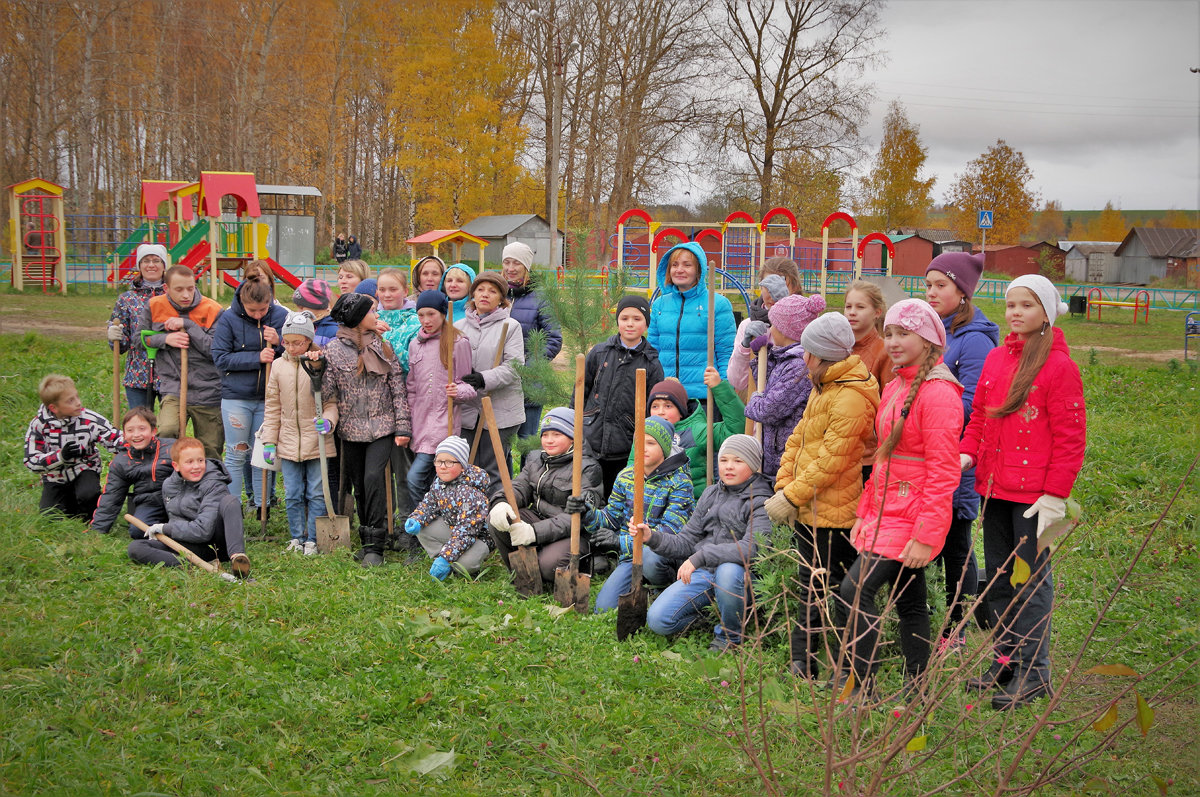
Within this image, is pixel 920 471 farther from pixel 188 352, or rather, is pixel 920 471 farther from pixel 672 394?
pixel 188 352

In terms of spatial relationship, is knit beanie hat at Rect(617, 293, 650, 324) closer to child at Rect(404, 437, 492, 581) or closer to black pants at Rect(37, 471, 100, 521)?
child at Rect(404, 437, 492, 581)

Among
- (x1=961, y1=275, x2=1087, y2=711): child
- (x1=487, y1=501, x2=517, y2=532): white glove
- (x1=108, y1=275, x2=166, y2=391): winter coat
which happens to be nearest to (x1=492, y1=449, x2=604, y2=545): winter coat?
(x1=487, y1=501, x2=517, y2=532): white glove

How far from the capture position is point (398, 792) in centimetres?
279

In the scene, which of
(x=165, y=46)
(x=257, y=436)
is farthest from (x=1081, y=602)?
(x=165, y=46)

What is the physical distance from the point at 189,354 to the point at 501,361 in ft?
6.88

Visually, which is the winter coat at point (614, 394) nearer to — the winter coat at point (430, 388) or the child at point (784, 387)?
the winter coat at point (430, 388)

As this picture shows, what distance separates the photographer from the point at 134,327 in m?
5.97

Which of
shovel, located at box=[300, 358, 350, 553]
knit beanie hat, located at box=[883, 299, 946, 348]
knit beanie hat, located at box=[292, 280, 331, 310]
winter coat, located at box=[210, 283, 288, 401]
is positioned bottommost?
shovel, located at box=[300, 358, 350, 553]

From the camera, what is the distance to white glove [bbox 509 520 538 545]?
4641 millimetres

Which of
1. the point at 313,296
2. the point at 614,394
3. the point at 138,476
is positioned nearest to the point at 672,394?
the point at 614,394

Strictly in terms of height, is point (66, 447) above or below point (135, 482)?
above

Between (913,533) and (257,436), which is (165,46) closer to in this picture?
(257,436)

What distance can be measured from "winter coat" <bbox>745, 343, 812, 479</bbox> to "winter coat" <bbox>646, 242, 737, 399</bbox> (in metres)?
0.94

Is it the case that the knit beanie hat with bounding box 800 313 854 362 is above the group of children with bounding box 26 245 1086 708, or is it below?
above
